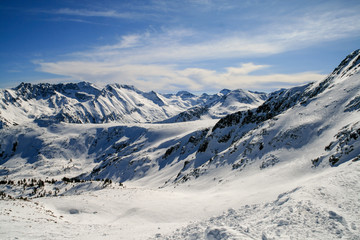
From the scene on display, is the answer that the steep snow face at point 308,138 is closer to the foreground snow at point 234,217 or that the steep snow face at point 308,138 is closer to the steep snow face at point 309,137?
the steep snow face at point 309,137

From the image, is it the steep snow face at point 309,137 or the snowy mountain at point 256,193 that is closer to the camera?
Result: the snowy mountain at point 256,193

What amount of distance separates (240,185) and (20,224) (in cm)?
3223

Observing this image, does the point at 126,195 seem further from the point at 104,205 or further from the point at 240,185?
the point at 240,185

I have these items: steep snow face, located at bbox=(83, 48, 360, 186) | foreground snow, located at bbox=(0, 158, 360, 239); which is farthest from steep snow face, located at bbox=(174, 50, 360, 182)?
foreground snow, located at bbox=(0, 158, 360, 239)

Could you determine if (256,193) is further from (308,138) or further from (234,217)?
(308,138)

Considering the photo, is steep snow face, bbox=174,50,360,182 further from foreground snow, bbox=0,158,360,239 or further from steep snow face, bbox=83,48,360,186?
foreground snow, bbox=0,158,360,239

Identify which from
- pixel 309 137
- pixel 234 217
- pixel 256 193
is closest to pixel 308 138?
pixel 309 137

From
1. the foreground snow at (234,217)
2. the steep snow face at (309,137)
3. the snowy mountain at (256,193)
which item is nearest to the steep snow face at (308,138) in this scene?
the steep snow face at (309,137)

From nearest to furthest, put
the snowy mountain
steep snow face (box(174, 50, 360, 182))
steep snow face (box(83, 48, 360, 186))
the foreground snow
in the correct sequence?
the foreground snow → the snowy mountain → steep snow face (box(174, 50, 360, 182)) → steep snow face (box(83, 48, 360, 186))

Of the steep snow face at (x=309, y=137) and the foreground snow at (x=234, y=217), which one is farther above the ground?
the steep snow face at (x=309, y=137)

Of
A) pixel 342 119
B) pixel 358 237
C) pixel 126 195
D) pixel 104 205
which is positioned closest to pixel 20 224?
pixel 104 205

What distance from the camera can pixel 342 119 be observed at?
41.9 m

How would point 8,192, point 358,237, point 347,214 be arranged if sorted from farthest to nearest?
point 8,192 → point 347,214 → point 358,237

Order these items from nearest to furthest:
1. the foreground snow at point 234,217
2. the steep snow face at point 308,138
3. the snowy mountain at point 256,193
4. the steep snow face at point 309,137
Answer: the foreground snow at point 234,217 → the snowy mountain at point 256,193 → the steep snow face at point 309,137 → the steep snow face at point 308,138
